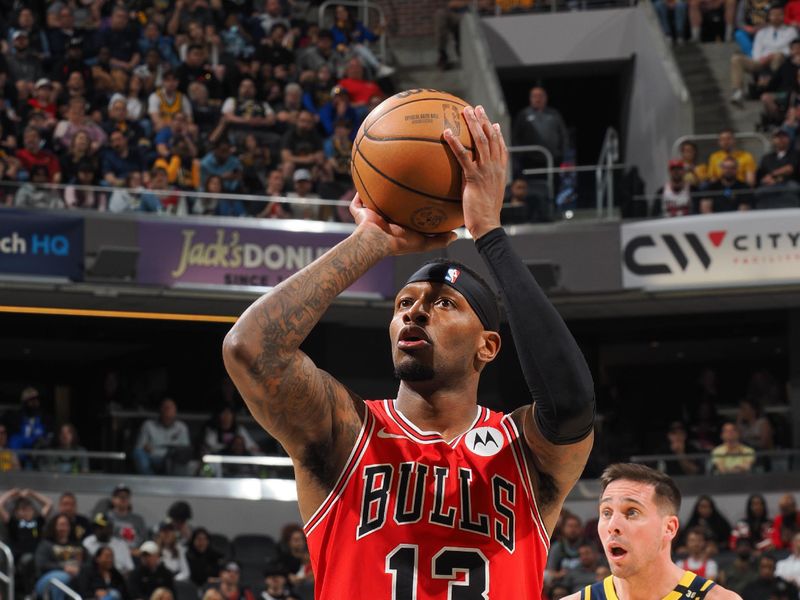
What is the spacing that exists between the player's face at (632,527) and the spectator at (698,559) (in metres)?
7.41

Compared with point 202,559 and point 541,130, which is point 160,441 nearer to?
point 202,559

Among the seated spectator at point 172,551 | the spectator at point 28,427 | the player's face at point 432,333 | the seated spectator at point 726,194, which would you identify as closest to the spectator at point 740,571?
the seated spectator at point 726,194

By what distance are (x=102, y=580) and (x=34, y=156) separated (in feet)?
16.5

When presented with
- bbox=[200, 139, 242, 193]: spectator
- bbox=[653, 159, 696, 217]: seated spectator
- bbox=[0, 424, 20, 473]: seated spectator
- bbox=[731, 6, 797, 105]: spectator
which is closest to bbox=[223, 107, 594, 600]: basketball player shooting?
bbox=[0, 424, 20, 473]: seated spectator

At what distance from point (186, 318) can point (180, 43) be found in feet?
11.6

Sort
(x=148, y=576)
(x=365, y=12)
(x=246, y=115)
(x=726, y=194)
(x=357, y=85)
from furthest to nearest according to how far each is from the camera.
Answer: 1. (x=365, y=12)
2. (x=357, y=85)
3. (x=246, y=115)
4. (x=726, y=194)
5. (x=148, y=576)

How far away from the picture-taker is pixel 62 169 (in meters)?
14.8

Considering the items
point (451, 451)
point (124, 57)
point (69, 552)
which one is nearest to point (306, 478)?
point (451, 451)

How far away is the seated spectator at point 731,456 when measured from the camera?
14906 millimetres

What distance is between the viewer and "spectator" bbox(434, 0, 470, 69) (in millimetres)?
20172

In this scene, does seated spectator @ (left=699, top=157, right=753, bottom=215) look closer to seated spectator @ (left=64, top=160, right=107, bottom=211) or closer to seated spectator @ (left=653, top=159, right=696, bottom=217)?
seated spectator @ (left=653, top=159, right=696, bottom=217)

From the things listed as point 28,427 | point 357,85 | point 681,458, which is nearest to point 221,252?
point 28,427

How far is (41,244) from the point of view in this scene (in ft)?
47.3

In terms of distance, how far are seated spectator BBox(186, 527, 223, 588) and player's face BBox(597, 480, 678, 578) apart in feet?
25.7
